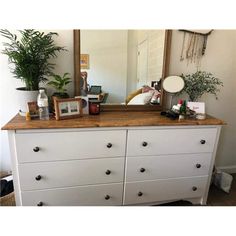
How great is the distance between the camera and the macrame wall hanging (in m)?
1.80

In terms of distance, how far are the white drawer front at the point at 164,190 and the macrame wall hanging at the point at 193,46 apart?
116 cm

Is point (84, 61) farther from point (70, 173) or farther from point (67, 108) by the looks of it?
point (70, 173)

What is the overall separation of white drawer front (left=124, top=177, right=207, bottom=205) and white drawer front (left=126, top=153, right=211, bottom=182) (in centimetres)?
6

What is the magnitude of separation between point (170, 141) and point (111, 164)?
51 cm

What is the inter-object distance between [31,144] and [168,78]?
1.30 meters

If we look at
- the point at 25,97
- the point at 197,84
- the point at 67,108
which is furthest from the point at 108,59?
the point at 197,84

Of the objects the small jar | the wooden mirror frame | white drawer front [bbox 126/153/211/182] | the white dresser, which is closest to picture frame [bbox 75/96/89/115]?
the small jar

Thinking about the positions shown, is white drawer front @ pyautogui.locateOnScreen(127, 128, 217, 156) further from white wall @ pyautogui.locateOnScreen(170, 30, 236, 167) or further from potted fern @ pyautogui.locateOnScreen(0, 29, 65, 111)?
potted fern @ pyautogui.locateOnScreen(0, 29, 65, 111)

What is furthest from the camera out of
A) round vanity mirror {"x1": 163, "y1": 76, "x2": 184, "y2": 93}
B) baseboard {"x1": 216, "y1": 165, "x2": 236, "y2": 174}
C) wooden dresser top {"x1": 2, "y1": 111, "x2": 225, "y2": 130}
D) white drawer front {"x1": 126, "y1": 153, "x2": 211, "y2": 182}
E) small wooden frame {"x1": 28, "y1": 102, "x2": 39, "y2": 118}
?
baseboard {"x1": 216, "y1": 165, "x2": 236, "y2": 174}

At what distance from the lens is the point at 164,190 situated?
164cm

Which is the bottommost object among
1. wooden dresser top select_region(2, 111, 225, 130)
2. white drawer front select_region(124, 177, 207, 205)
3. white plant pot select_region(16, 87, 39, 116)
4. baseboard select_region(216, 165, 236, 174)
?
baseboard select_region(216, 165, 236, 174)

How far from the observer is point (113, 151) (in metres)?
1.44

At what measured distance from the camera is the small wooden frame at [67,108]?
137 cm
